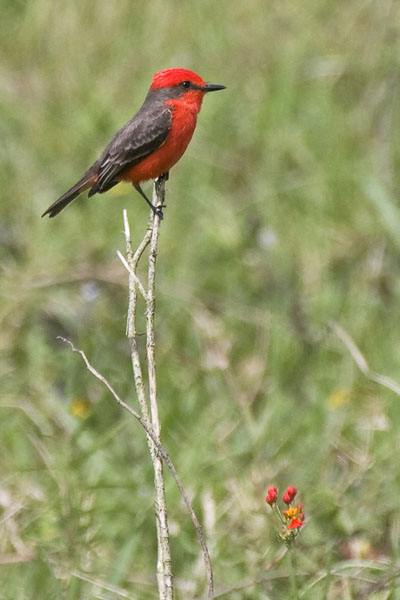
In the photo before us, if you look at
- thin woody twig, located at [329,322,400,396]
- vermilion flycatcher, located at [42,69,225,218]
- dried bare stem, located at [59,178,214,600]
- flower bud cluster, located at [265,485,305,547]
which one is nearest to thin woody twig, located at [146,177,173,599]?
dried bare stem, located at [59,178,214,600]

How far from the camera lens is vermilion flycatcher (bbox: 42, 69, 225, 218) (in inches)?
161

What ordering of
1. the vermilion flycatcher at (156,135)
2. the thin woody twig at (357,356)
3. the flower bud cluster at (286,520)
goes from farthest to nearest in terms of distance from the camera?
the thin woody twig at (357,356) < the vermilion flycatcher at (156,135) < the flower bud cluster at (286,520)

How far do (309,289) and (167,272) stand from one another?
819mm

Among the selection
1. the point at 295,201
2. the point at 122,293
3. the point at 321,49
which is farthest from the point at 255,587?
the point at 321,49

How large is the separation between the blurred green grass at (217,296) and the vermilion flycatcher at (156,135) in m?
1.03

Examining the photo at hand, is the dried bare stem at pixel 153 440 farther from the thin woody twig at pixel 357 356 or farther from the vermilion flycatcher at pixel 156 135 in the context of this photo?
the thin woody twig at pixel 357 356

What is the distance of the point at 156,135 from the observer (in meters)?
4.16

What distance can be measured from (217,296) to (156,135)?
202cm

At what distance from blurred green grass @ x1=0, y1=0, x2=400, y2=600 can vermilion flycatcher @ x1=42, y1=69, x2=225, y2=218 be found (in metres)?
1.03

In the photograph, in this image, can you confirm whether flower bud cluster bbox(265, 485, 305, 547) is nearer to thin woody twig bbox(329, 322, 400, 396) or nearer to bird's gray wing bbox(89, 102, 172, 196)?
thin woody twig bbox(329, 322, 400, 396)

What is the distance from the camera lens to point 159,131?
165 inches

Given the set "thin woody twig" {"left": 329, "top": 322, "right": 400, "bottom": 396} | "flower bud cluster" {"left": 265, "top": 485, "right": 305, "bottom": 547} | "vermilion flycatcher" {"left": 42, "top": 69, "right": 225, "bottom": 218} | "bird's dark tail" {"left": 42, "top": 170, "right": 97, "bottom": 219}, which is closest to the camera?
"flower bud cluster" {"left": 265, "top": 485, "right": 305, "bottom": 547}

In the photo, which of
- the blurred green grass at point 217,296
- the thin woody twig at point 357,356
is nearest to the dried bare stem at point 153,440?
the blurred green grass at point 217,296

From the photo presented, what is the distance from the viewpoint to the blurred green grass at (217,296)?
4.17 meters
